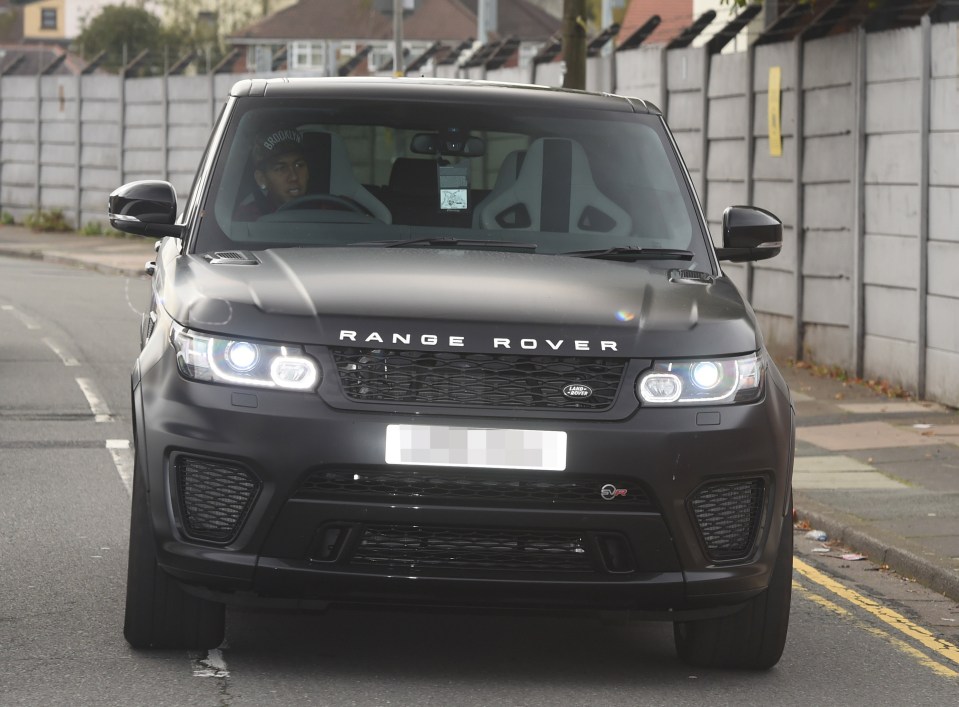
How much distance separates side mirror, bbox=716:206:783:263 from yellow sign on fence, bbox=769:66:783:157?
28.7 ft

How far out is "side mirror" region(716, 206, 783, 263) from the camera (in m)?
6.71

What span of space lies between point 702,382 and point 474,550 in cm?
81

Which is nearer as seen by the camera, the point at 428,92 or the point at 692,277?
the point at 692,277

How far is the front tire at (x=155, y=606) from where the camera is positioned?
5.62 m

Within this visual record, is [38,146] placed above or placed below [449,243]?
above

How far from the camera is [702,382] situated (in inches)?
213

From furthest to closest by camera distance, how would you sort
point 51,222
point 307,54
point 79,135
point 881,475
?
1. point 307,54
2. point 51,222
3. point 79,135
4. point 881,475

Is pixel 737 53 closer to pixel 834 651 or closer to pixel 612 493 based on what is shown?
pixel 834 651

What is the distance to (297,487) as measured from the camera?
5195 millimetres

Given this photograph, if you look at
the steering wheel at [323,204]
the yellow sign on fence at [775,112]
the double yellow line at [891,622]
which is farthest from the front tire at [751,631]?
the yellow sign on fence at [775,112]

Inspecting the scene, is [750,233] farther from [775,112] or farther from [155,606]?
[775,112]

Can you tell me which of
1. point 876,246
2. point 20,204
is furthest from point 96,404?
point 20,204

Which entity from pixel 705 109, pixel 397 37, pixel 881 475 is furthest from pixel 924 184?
pixel 397 37

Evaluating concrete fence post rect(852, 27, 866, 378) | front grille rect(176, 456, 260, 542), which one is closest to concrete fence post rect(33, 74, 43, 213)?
concrete fence post rect(852, 27, 866, 378)
